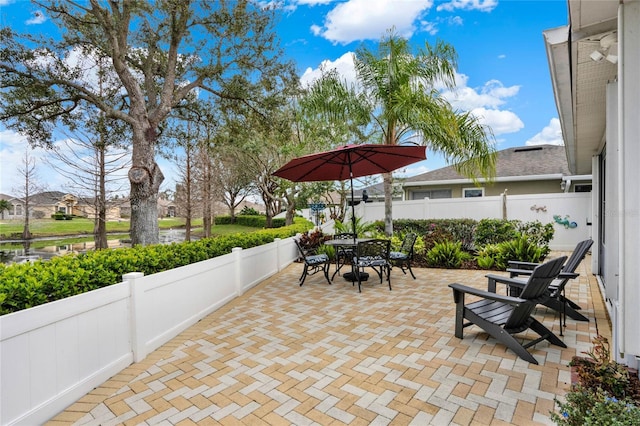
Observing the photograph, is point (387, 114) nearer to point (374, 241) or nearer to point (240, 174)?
point (374, 241)

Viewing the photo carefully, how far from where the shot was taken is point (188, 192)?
44.7 ft

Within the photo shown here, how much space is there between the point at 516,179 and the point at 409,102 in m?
8.38

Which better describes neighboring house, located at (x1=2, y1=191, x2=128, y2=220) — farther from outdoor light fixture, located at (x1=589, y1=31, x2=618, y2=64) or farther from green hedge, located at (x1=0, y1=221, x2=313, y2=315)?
outdoor light fixture, located at (x1=589, y1=31, x2=618, y2=64)

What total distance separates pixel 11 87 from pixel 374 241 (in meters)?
8.69

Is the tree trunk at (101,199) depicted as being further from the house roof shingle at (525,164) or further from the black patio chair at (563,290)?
the house roof shingle at (525,164)

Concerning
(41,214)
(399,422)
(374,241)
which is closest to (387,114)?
(374,241)

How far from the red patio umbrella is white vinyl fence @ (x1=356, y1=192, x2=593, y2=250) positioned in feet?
19.5

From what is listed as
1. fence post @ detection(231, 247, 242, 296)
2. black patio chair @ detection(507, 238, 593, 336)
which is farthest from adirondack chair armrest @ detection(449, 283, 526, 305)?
fence post @ detection(231, 247, 242, 296)

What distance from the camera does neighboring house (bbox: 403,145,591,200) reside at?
1341cm

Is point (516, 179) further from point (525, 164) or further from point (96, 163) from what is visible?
point (96, 163)

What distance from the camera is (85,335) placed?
9.17 ft

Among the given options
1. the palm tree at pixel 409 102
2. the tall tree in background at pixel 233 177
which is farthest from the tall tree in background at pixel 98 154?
the palm tree at pixel 409 102

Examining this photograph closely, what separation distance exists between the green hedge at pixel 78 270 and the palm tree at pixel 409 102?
6.01 m

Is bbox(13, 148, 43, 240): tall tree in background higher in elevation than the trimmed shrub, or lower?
higher
